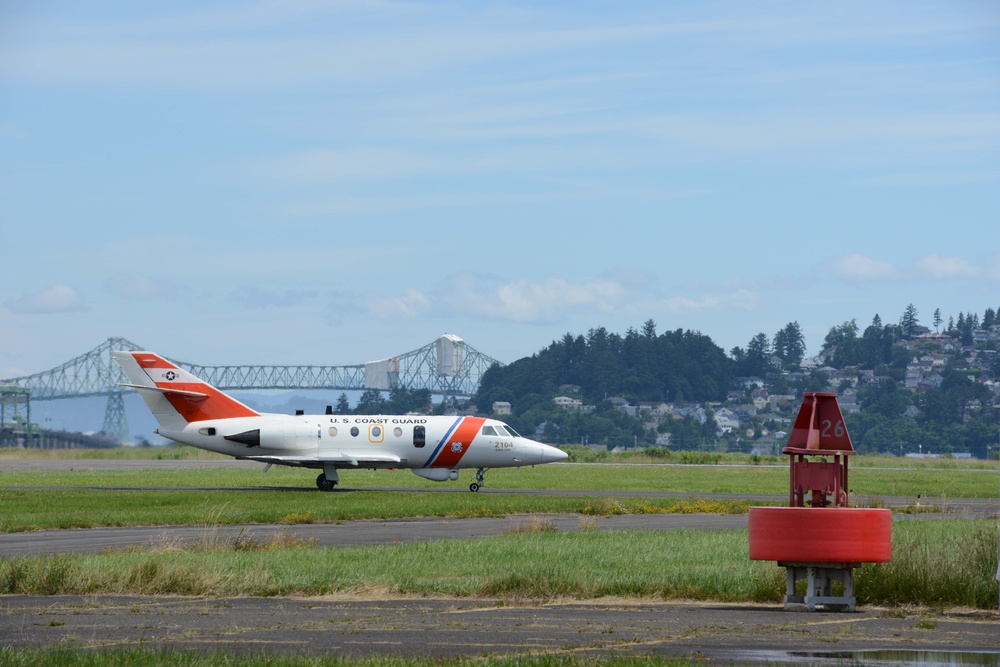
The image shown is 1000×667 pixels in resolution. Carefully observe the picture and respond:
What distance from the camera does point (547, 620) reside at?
16.0m

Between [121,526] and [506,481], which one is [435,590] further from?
[506,481]

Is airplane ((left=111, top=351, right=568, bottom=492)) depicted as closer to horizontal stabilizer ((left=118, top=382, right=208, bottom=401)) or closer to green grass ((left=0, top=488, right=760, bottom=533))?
horizontal stabilizer ((left=118, top=382, right=208, bottom=401))

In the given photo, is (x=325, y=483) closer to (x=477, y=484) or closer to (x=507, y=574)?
(x=477, y=484)

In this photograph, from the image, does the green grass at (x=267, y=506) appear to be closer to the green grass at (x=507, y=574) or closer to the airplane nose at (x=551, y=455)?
the airplane nose at (x=551, y=455)

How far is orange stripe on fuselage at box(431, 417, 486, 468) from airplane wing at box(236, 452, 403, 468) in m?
1.38

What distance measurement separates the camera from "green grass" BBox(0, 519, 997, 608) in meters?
17.8

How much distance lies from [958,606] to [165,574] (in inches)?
404

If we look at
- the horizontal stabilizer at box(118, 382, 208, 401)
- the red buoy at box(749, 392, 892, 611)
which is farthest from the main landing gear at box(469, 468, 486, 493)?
the red buoy at box(749, 392, 892, 611)

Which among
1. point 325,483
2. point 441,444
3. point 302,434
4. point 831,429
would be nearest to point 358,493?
point 325,483

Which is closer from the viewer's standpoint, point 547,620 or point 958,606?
point 547,620

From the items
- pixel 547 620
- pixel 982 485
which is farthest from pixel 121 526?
pixel 982 485

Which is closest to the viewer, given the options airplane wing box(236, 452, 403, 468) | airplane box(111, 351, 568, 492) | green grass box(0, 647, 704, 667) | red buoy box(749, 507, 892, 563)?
green grass box(0, 647, 704, 667)

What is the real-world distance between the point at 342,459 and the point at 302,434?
5.20 ft

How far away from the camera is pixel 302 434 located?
45.9m
